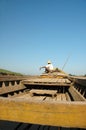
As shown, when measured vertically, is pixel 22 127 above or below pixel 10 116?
below

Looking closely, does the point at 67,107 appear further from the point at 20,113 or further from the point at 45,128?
the point at 45,128

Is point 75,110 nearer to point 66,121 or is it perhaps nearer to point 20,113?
point 66,121

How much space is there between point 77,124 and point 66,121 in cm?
9

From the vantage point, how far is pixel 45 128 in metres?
3.43

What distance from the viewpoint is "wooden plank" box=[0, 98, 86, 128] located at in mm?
1402

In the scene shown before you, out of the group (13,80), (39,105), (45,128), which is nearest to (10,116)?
(39,105)

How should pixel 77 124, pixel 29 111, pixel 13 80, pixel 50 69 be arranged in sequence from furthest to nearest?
pixel 50 69
pixel 13 80
pixel 29 111
pixel 77 124

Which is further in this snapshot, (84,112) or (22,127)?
(22,127)

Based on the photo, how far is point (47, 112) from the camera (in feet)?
4.79

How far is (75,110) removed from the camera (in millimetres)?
1405

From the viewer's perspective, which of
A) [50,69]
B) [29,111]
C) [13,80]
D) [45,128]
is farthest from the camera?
[50,69]

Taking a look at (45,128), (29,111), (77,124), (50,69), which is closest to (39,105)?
(29,111)

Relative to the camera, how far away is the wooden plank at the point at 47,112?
4.60 ft

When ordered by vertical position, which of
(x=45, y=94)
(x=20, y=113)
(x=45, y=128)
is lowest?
(x=45, y=128)
